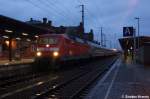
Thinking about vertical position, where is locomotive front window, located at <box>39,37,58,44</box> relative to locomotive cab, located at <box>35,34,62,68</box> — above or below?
above

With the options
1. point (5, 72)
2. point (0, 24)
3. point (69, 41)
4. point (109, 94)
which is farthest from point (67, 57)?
point (109, 94)

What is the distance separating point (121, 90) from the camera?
68.9ft

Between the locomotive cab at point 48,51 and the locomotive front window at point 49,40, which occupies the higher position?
the locomotive front window at point 49,40

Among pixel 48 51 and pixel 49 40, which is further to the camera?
A: pixel 49 40

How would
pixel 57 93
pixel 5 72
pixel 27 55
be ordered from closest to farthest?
pixel 57 93 → pixel 5 72 → pixel 27 55

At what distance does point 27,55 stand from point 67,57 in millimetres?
22109

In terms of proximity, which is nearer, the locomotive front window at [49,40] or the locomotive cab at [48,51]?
the locomotive cab at [48,51]

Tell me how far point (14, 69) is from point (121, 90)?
43.4 ft

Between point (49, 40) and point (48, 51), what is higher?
point (49, 40)

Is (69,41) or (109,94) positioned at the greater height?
(69,41)

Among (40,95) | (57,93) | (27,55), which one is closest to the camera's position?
(40,95)

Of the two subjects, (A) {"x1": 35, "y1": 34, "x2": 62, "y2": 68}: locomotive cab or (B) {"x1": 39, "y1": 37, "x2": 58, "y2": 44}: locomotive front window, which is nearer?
(A) {"x1": 35, "y1": 34, "x2": 62, "y2": 68}: locomotive cab

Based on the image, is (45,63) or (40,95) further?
(45,63)

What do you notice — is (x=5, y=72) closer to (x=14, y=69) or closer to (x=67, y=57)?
(x=14, y=69)
